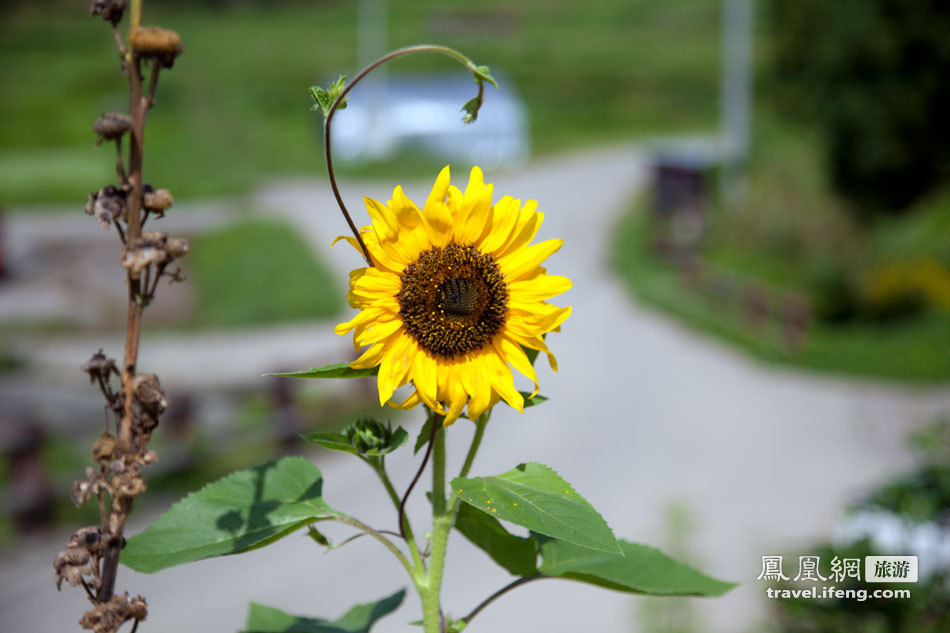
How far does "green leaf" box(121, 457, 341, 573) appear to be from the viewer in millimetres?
683

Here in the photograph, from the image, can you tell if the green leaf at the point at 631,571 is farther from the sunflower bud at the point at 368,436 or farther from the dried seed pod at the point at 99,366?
the dried seed pod at the point at 99,366

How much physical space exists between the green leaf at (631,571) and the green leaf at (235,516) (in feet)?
0.64

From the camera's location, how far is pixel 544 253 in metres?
0.73

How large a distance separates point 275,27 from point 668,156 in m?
22.8

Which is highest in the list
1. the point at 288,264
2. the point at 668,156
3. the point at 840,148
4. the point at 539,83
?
the point at 539,83

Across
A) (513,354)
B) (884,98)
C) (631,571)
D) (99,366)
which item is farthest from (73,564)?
(884,98)

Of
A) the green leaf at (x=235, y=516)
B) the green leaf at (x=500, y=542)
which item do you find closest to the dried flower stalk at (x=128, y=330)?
the green leaf at (x=235, y=516)

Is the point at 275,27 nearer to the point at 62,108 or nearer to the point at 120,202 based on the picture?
the point at 62,108

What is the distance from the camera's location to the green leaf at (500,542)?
71cm

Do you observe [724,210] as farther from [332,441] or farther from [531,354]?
[332,441]

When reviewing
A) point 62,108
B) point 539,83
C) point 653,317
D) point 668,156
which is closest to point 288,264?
point 653,317

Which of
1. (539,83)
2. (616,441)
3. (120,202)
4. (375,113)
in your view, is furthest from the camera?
(539,83)

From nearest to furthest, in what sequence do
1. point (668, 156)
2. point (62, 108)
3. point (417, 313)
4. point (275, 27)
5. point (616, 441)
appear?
point (417, 313)
point (616, 441)
point (668, 156)
point (62, 108)
point (275, 27)

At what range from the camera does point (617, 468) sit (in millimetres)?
6453
